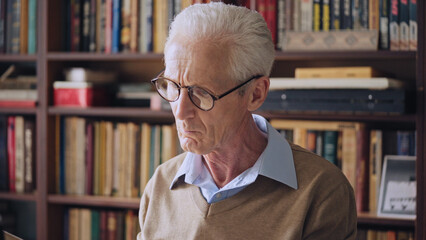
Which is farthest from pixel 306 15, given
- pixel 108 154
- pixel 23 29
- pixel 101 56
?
pixel 23 29

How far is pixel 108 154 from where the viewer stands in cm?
244

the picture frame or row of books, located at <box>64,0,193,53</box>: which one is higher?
row of books, located at <box>64,0,193,53</box>

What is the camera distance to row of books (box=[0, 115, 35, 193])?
2.50m

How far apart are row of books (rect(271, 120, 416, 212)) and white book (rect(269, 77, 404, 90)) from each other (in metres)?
0.17

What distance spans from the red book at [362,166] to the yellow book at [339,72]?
0.21 metres

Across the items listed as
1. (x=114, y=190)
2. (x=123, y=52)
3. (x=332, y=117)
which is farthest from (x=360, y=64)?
(x=114, y=190)

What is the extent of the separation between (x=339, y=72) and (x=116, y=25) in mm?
959

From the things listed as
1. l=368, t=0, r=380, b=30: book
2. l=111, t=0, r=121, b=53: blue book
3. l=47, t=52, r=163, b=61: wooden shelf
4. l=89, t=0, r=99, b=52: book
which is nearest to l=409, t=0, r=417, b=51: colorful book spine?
l=368, t=0, r=380, b=30: book

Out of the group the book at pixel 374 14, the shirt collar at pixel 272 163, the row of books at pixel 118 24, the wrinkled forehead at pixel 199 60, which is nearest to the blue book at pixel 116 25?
the row of books at pixel 118 24

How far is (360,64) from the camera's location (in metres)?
2.34

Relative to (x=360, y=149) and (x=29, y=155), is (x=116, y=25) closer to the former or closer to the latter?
(x=29, y=155)

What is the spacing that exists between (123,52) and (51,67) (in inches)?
13.5

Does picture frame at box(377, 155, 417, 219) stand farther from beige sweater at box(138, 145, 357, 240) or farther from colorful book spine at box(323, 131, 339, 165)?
beige sweater at box(138, 145, 357, 240)

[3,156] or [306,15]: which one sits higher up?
[306,15]
